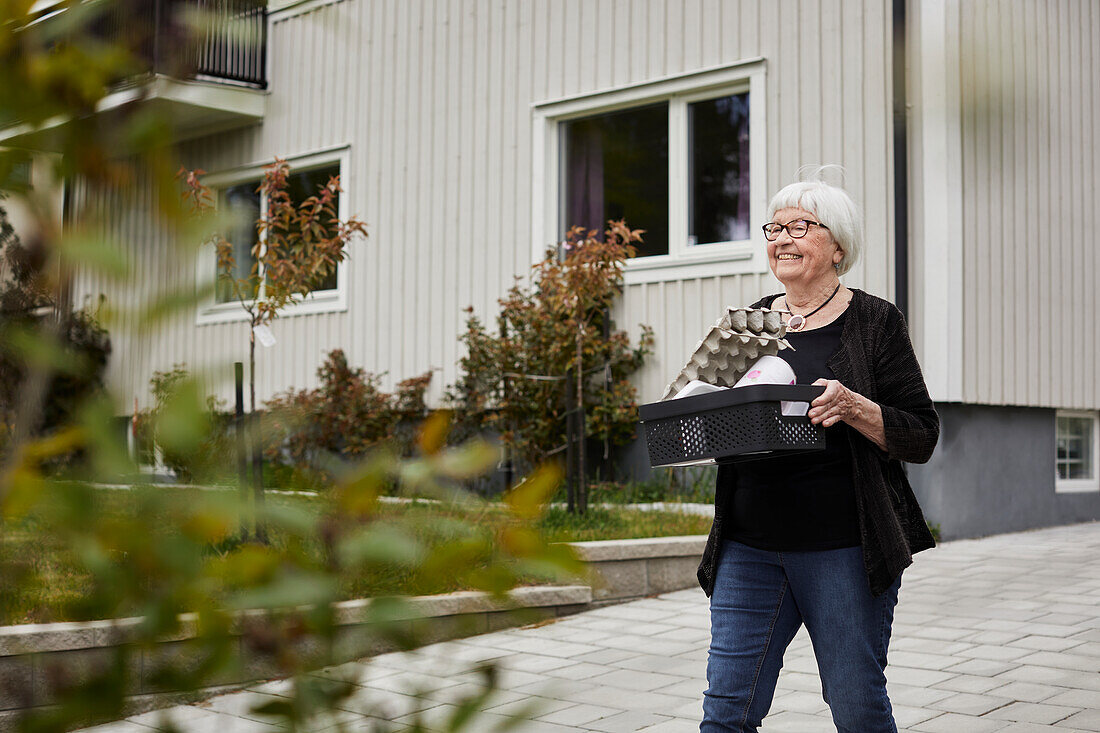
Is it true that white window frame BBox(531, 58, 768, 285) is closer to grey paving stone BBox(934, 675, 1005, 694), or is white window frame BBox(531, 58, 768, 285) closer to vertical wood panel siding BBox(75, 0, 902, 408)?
vertical wood panel siding BBox(75, 0, 902, 408)

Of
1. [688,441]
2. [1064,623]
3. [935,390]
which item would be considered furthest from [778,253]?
[935,390]

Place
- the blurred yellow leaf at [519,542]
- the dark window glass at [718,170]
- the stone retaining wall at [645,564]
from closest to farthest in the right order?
the blurred yellow leaf at [519,542], the stone retaining wall at [645,564], the dark window glass at [718,170]

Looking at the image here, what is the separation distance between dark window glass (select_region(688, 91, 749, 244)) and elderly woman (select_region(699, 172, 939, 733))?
646 centimetres

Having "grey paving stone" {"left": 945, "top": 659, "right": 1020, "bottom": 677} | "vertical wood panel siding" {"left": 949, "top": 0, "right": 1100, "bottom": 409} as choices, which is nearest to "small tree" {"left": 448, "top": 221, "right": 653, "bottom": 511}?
"vertical wood panel siding" {"left": 949, "top": 0, "right": 1100, "bottom": 409}

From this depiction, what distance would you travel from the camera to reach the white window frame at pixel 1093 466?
984 cm

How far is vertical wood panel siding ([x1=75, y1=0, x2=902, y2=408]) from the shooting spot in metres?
8.80

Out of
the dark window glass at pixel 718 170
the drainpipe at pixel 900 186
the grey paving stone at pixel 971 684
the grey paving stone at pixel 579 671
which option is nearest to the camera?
the grey paving stone at pixel 971 684

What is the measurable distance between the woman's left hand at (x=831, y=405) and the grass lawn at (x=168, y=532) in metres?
1.84

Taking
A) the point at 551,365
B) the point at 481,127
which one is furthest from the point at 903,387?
the point at 481,127

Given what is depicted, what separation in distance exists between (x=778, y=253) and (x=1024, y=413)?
23.5ft

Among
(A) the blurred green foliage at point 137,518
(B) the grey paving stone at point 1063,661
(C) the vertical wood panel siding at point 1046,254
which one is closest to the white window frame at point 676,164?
(C) the vertical wood panel siding at point 1046,254

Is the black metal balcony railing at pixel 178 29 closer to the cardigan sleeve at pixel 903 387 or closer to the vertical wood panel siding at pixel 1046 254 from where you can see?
the cardigan sleeve at pixel 903 387

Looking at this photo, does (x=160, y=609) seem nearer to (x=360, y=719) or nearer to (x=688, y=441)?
(x=360, y=719)

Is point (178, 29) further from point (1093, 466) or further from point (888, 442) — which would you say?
point (1093, 466)
